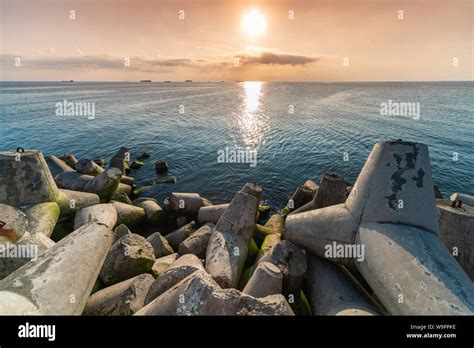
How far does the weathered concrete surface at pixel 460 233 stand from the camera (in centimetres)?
625

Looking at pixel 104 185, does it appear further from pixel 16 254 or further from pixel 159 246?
pixel 16 254

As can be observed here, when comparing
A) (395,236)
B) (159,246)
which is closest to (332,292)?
(395,236)

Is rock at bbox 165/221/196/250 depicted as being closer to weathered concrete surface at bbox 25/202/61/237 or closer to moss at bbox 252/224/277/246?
moss at bbox 252/224/277/246

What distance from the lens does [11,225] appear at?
21.8ft

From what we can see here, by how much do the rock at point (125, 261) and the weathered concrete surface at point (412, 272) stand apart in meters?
5.25

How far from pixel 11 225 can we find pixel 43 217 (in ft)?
4.58

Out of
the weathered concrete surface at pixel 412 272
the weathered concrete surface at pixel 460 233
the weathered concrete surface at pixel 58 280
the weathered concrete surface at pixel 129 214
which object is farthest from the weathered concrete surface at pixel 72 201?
the weathered concrete surface at pixel 460 233

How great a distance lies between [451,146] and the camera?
28.5m

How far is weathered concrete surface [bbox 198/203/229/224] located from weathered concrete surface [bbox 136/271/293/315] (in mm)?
6021

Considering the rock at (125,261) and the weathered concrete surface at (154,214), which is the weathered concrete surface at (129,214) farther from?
the rock at (125,261)

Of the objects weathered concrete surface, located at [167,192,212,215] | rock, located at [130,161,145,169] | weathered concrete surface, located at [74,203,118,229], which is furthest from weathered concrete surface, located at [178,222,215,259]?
rock, located at [130,161,145,169]

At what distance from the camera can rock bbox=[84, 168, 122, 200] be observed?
1198cm
